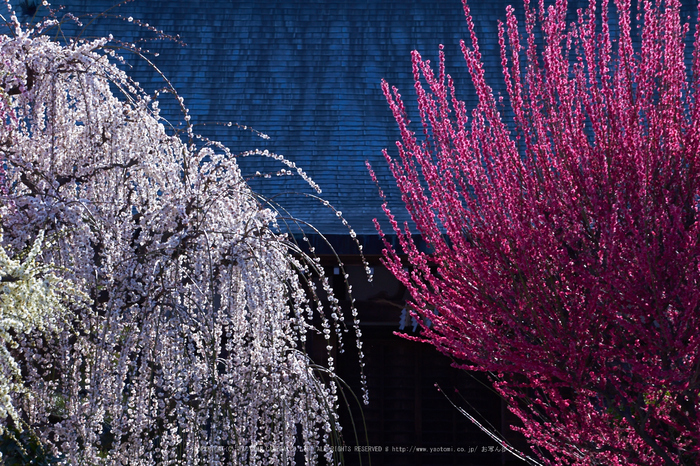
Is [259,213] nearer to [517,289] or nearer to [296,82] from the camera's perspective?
[517,289]

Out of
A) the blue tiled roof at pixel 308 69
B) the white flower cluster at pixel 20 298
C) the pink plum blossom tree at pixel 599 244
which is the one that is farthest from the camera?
the blue tiled roof at pixel 308 69

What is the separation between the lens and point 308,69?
30.2ft

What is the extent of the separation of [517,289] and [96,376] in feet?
7.00

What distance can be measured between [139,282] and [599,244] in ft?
7.38

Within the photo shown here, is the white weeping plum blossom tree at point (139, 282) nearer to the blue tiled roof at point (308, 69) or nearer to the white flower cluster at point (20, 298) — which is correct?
the white flower cluster at point (20, 298)

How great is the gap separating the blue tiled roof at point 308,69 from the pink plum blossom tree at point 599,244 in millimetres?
3040

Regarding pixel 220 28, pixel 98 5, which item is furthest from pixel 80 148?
pixel 98 5

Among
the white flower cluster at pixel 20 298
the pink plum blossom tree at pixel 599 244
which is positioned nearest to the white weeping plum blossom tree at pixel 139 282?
the white flower cluster at pixel 20 298

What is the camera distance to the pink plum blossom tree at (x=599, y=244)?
144 inches

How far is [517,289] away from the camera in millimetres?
4004

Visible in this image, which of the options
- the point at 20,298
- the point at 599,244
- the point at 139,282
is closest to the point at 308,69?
the point at 599,244

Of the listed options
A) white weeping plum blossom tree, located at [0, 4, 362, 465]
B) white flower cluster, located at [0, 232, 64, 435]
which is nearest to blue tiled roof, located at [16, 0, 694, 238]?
white weeping plum blossom tree, located at [0, 4, 362, 465]

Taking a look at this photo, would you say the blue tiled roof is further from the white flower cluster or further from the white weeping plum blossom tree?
the white flower cluster

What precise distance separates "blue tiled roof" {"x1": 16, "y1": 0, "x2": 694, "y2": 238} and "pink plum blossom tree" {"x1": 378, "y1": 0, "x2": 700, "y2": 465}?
120 inches
